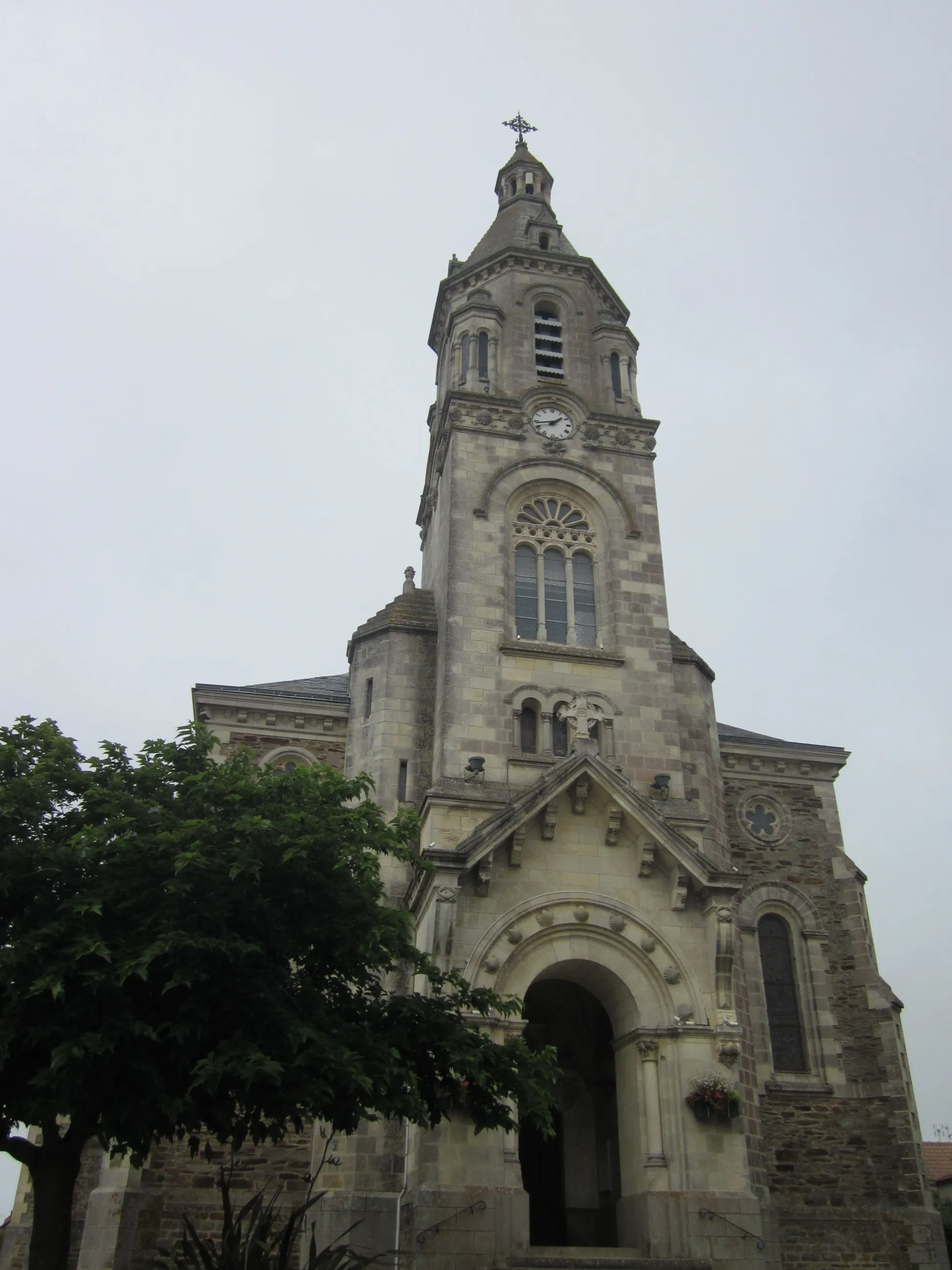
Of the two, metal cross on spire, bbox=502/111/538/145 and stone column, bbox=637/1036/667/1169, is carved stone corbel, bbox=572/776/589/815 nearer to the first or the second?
stone column, bbox=637/1036/667/1169

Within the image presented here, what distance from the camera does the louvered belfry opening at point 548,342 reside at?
27344 millimetres

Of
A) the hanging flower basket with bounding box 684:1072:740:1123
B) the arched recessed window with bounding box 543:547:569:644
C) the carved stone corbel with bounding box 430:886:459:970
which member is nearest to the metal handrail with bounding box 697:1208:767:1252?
the hanging flower basket with bounding box 684:1072:740:1123

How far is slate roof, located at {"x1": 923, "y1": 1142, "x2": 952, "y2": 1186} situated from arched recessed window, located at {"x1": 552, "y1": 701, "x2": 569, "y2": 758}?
26448 mm

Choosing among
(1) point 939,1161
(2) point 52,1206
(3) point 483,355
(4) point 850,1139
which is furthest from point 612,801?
(1) point 939,1161

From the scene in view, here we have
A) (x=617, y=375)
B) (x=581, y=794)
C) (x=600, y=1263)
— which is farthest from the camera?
(x=617, y=375)

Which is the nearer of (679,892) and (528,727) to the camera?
(679,892)

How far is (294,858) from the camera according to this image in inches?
526

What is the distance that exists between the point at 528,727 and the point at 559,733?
24.8 inches

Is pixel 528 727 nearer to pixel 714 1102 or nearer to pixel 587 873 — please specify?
pixel 587 873

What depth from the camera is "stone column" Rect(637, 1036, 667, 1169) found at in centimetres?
1678

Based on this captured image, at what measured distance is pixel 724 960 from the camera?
18031mm

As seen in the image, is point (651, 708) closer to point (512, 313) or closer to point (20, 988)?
point (512, 313)

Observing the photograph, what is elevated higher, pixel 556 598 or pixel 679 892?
pixel 556 598

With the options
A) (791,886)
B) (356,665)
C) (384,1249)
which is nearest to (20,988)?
(384,1249)
